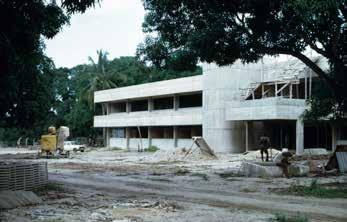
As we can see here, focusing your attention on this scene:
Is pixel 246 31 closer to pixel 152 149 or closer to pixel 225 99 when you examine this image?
pixel 225 99

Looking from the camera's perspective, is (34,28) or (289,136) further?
(289,136)

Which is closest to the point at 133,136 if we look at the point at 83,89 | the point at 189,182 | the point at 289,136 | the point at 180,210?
the point at 83,89

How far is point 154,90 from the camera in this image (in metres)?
62.5

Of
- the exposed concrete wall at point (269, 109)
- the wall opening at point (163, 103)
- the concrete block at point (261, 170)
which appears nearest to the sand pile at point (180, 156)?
the exposed concrete wall at point (269, 109)

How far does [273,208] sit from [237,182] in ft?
26.4

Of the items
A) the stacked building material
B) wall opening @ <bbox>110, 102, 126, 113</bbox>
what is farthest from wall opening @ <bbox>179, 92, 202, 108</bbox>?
the stacked building material

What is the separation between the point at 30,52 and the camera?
11.2 m

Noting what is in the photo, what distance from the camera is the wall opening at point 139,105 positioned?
71.3 metres

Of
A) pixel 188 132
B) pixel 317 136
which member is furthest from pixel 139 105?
pixel 317 136

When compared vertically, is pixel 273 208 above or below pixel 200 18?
below

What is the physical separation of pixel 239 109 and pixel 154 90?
1547 centimetres

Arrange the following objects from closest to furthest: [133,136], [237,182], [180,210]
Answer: [180,210] → [237,182] → [133,136]

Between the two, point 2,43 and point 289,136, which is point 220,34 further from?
point 289,136

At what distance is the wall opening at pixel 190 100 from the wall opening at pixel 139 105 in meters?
8.23
